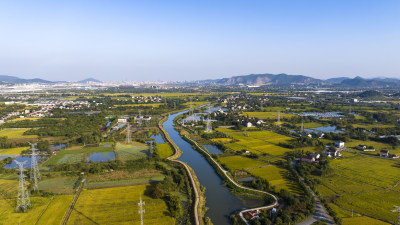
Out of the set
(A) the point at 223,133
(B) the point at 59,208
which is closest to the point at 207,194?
(B) the point at 59,208

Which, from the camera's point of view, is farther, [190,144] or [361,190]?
[190,144]

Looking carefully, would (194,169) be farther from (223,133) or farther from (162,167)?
(223,133)

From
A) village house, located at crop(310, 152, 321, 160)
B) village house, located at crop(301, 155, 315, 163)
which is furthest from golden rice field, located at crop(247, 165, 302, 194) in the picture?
village house, located at crop(310, 152, 321, 160)

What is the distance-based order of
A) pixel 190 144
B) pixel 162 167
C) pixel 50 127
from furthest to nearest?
pixel 50 127 → pixel 190 144 → pixel 162 167

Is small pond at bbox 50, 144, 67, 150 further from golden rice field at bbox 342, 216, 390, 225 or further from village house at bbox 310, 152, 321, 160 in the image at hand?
golden rice field at bbox 342, 216, 390, 225

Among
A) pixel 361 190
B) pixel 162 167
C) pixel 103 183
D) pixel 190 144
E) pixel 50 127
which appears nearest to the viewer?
pixel 361 190

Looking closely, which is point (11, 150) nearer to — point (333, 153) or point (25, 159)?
point (25, 159)
